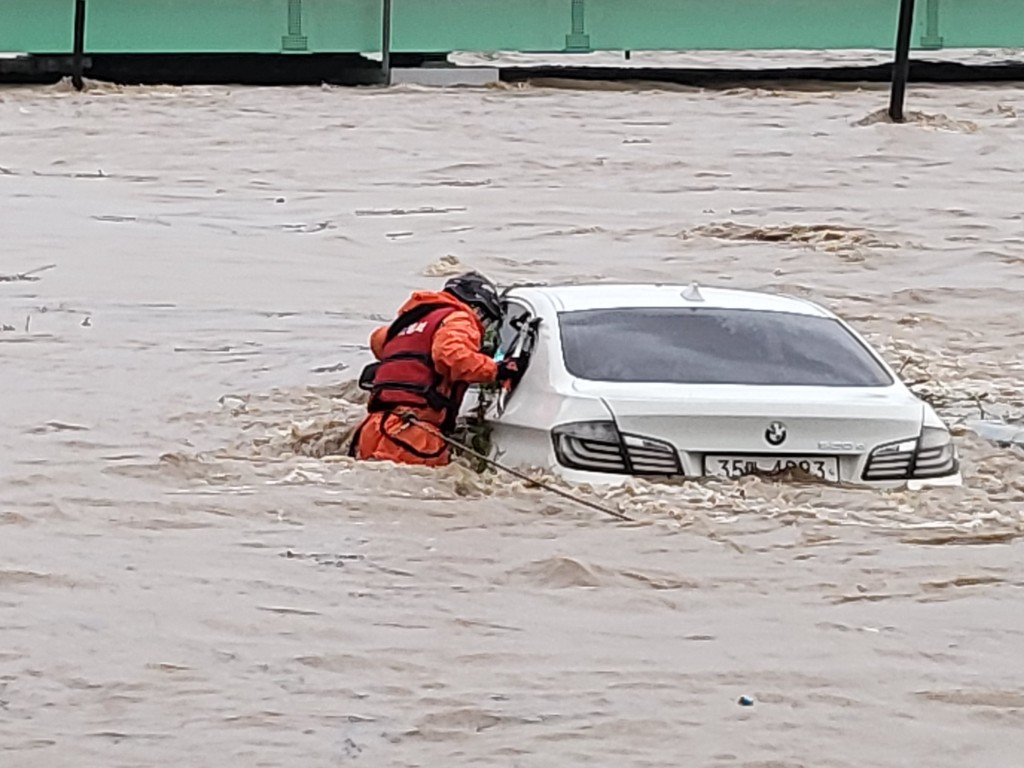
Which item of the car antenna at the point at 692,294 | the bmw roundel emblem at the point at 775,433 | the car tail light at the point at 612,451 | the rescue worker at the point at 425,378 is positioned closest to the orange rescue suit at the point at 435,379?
the rescue worker at the point at 425,378

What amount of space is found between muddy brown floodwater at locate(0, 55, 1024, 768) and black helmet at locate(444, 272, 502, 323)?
0.95m

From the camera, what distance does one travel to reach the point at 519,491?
9.46m

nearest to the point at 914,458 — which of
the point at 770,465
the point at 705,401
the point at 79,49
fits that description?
the point at 770,465

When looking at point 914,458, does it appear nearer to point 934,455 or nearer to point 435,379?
point 934,455

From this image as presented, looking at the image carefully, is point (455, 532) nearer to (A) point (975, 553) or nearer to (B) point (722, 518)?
(B) point (722, 518)

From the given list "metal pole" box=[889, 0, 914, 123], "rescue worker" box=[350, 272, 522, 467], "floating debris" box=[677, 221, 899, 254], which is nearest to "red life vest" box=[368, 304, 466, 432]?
"rescue worker" box=[350, 272, 522, 467]

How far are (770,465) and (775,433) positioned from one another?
0.14 m

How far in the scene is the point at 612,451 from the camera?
9.17 m

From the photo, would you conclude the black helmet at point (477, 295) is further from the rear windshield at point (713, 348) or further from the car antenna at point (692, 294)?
the car antenna at point (692, 294)

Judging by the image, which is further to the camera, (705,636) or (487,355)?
(487,355)

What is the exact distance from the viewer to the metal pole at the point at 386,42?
35.6 meters

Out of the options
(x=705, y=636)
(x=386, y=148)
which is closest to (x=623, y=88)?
(x=386, y=148)

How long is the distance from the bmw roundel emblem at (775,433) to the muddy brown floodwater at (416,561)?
0.21 m

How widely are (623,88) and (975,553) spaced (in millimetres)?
31410
